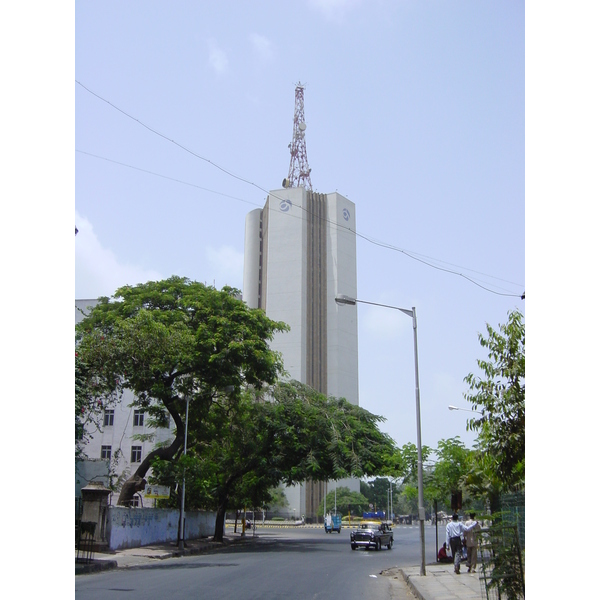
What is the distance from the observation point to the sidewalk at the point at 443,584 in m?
13.6

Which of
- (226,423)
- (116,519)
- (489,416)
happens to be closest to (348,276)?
(226,423)

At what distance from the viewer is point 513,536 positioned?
29.6 feet

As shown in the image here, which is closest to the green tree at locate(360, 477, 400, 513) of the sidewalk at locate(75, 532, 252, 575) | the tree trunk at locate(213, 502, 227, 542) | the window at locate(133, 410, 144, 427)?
the window at locate(133, 410, 144, 427)

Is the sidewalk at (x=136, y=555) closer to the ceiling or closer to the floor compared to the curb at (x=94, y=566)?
closer to the floor

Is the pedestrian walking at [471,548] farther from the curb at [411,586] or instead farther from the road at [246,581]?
the road at [246,581]

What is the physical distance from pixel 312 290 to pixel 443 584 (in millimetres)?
83535

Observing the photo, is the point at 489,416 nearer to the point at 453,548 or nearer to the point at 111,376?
the point at 453,548

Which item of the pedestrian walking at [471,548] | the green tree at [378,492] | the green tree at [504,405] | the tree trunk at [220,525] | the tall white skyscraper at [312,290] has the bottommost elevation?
the green tree at [378,492]

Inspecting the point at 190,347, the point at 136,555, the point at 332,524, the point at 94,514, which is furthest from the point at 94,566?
the point at 332,524

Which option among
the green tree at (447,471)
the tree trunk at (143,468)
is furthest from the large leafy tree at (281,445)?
the green tree at (447,471)

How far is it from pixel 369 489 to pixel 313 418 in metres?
110

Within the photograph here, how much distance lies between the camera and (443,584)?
16.0m

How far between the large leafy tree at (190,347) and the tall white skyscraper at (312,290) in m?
62.9

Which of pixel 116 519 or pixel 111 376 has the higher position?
pixel 111 376
